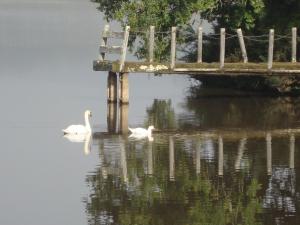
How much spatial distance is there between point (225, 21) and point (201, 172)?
15.1m

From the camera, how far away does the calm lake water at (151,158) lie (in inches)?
731

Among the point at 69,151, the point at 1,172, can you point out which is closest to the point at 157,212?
the point at 1,172

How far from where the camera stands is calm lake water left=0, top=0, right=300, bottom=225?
1856cm

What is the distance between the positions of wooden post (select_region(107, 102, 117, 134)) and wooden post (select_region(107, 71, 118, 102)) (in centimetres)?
23

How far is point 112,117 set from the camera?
30641mm

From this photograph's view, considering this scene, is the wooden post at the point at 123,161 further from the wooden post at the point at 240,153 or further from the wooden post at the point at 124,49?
the wooden post at the point at 124,49

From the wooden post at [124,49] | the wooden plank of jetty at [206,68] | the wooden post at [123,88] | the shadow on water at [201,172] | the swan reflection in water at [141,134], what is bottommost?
the shadow on water at [201,172]

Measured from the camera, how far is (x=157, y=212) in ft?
60.1

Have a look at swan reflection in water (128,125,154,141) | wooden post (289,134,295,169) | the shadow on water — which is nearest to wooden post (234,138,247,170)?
the shadow on water

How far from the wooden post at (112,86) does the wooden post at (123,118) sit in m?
0.64

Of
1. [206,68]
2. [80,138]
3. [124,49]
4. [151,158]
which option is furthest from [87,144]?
[206,68]

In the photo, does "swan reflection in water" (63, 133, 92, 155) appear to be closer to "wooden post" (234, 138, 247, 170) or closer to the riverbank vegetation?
"wooden post" (234, 138, 247, 170)

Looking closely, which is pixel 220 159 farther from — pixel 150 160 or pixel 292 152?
pixel 292 152

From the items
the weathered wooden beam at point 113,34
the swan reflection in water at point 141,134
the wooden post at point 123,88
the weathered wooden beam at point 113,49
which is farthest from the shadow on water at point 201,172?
the weathered wooden beam at point 113,34
